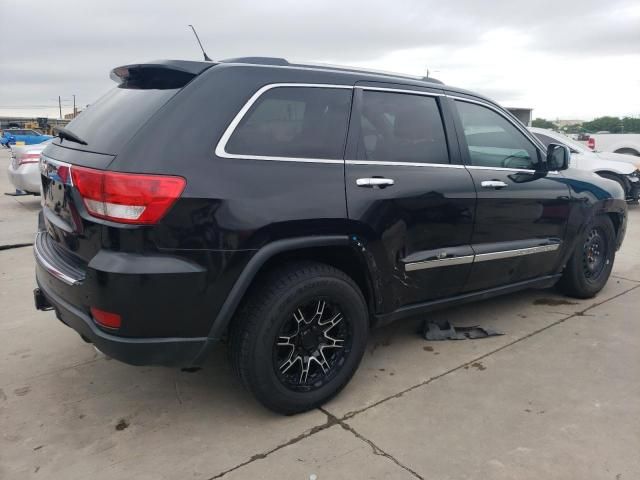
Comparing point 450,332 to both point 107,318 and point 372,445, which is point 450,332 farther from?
point 107,318

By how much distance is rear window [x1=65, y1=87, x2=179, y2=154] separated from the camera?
8.48 feet

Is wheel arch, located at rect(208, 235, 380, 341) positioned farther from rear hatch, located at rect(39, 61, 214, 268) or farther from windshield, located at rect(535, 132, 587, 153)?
windshield, located at rect(535, 132, 587, 153)

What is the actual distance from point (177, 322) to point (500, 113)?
2.94 m

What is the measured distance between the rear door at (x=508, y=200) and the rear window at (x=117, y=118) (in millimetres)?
2051

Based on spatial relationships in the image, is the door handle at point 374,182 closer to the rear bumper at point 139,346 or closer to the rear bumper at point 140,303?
the rear bumper at point 140,303

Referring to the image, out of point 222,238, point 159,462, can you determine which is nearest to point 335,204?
point 222,238

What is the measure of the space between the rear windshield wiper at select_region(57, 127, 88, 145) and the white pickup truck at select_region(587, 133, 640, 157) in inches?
553

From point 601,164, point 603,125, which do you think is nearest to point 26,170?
point 601,164

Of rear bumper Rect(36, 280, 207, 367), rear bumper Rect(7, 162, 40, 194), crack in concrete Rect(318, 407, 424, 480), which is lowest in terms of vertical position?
crack in concrete Rect(318, 407, 424, 480)

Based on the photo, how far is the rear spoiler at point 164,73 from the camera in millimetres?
2713

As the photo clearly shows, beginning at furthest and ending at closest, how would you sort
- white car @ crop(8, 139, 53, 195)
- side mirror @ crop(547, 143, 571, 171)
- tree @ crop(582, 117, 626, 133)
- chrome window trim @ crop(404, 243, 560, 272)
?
tree @ crop(582, 117, 626, 133), white car @ crop(8, 139, 53, 195), side mirror @ crop(547, 143, 571, 171), chrome window trim @ crop(404, 243, 560, 272)

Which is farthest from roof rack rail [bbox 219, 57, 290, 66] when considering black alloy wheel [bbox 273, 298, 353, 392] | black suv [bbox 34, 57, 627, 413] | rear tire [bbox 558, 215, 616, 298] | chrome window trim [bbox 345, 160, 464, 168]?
rear tire [bbox 558, 215, 616, 298]

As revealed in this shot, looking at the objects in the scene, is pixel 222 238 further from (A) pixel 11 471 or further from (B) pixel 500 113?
(B) pixel 500 113

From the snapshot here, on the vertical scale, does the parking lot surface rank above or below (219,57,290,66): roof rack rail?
below
